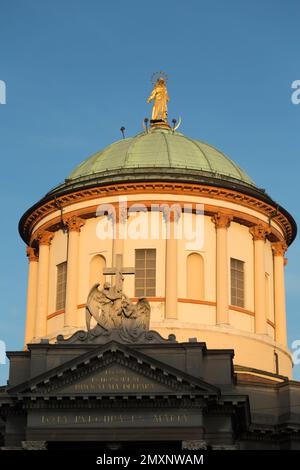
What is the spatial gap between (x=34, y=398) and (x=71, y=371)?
1.84 m

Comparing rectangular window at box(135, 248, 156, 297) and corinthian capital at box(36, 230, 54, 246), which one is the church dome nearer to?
corinthian capital at box(36, 230, 54, 246)

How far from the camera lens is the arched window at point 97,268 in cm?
5756

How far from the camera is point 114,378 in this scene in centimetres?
4669

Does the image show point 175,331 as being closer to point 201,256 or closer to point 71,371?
point 201,256

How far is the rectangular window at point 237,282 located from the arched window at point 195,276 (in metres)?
1.76

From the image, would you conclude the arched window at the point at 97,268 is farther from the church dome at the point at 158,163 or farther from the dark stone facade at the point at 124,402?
the dark stone facade at the point at 124,402

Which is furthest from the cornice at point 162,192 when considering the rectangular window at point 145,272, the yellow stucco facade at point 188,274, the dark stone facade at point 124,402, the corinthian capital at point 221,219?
the dark stone facade at point 124,402

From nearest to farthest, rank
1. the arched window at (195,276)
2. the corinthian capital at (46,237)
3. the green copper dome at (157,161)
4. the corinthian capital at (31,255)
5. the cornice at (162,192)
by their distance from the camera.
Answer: the arched window at (195,276)
the cornice at (162,192)
the green copper dome at (157,161)
the corinthian capital at (46,237)
the corinthian capital at (31,255)

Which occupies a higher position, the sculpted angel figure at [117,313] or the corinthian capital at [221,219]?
the corinthian capital at [221,219]

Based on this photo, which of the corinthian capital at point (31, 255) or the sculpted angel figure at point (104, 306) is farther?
the corinthian capital at point (31, 255)

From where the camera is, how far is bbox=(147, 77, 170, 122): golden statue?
2598 inches

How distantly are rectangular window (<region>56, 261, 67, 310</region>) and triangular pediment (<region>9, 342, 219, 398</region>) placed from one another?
1165 cm

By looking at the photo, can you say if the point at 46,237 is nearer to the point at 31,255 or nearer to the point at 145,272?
the point at 31,255

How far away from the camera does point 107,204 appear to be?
191ft
